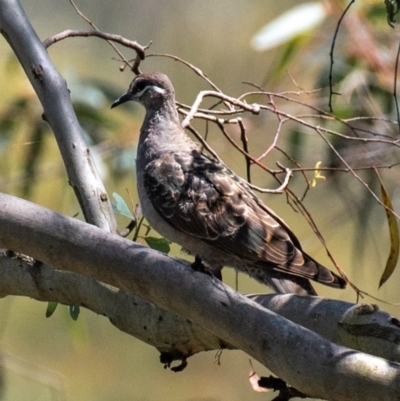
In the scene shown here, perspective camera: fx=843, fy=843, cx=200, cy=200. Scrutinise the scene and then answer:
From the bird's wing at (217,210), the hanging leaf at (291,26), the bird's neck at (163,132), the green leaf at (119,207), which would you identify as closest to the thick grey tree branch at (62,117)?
the green leaf at (119,207)

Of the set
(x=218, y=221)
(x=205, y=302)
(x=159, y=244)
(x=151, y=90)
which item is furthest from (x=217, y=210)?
(x=205, y=302)

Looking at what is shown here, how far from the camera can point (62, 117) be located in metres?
1.67

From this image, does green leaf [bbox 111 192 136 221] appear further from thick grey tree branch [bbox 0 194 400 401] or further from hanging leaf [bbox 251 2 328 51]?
hanging leaf [bbox 251 2 328 51]

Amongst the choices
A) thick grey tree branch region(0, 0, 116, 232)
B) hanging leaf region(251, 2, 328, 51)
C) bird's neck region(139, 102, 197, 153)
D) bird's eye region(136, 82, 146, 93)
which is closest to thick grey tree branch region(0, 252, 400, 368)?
thick grey tree branch region(0, 0, 116, 232)

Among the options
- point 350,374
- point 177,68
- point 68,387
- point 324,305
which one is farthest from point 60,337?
point 350,374

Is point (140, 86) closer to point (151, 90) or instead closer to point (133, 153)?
point (151, 90)

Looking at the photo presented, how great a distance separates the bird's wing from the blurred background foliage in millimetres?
679

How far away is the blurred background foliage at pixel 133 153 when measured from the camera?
2.68 metres

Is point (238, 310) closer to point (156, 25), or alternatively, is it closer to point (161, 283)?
point (161, 283)

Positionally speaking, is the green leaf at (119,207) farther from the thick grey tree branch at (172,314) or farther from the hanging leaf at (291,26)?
→ the hanging leaf at (291,26)

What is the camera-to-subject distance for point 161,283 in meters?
1.23

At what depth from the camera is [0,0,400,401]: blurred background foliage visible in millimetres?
2680

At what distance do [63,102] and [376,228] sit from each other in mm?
2418

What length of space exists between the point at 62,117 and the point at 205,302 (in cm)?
64
